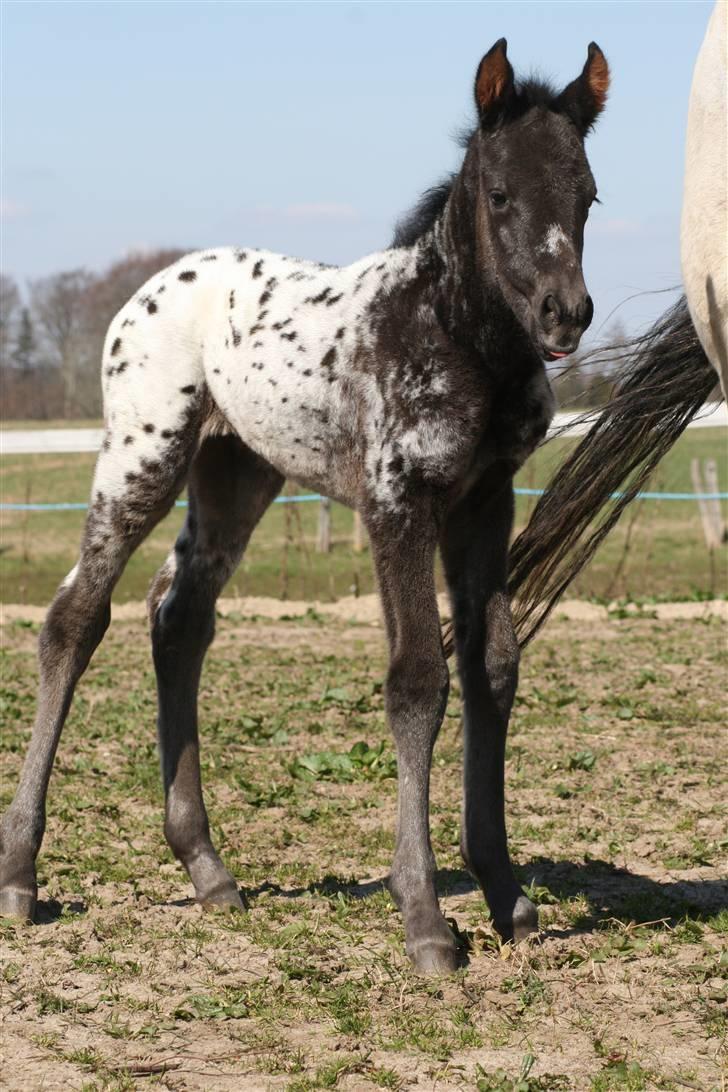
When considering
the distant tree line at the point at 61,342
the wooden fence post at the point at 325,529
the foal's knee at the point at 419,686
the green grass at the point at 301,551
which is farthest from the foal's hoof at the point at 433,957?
the distant tree line at the point at 61,342

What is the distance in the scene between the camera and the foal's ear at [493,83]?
3.81m

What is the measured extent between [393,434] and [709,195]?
3.67ft

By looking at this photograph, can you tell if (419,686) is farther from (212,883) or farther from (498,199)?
(498,199)

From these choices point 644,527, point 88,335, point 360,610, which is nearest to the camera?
point 360,610

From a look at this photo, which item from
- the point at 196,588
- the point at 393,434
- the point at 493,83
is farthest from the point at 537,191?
the point at 196,588

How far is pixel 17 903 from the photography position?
14.9 feet

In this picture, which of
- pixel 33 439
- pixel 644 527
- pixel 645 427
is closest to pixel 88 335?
pixel 644 527

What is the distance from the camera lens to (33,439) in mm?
13695

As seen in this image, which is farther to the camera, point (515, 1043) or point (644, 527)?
point (644, 527)

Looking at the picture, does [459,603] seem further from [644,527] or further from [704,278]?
[644,527]

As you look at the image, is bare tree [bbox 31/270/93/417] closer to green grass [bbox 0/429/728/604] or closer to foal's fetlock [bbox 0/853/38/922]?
green grass [bbox 0/429/728/604]

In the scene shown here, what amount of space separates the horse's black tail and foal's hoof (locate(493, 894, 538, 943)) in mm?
1157

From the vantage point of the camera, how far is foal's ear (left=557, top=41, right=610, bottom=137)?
3.96m

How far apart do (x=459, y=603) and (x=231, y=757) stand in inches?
117
